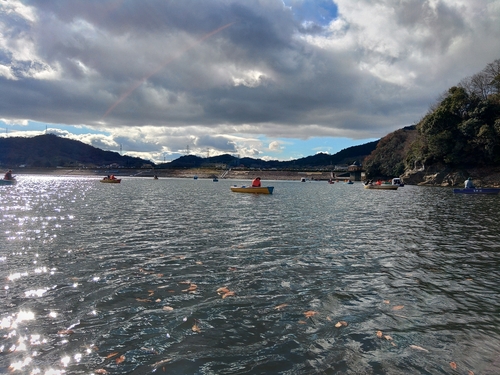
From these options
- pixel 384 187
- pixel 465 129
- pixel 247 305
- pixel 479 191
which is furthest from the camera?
pixel 465 129

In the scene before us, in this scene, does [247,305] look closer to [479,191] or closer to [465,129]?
[479,191]

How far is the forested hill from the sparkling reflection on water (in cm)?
8506

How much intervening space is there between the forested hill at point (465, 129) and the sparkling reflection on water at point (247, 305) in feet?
279

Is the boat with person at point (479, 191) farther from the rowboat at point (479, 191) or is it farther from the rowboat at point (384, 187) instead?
the rowboat at point (384, 187)

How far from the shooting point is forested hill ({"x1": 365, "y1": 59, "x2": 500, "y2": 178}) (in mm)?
84938

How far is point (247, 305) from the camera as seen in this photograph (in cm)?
852

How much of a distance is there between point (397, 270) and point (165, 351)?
9.06 meters

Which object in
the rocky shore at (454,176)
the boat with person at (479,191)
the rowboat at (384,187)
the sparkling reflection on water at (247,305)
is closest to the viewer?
the sparkling reflection on water at (247,305)

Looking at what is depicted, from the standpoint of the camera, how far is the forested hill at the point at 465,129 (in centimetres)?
8494

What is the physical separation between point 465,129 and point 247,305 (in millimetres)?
98720

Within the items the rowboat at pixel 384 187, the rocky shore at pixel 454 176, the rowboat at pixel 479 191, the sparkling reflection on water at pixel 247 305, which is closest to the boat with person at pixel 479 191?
the rowboat at pixel 479 191

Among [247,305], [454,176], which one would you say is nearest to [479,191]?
[454,176]

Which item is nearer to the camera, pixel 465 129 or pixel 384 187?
pixel 384 187

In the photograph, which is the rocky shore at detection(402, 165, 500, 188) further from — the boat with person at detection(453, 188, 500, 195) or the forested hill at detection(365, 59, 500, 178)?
the boat with person at detection(453, 188, 500, 195)
